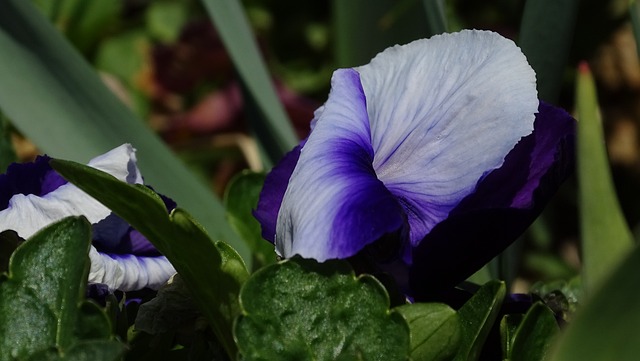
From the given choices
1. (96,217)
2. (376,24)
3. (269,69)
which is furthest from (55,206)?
(269,69)

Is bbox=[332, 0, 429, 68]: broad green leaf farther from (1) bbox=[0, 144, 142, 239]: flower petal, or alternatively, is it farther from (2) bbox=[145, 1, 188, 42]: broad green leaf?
(2) bbox=[145, 1, 188, 42]: broad green leaf

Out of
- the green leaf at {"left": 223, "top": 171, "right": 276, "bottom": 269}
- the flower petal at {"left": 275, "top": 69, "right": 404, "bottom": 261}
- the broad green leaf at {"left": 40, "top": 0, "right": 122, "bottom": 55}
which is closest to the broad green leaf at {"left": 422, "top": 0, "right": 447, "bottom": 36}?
the green leaf at {"left": 223, "top": 171, "right": 276, "bottom": 269}

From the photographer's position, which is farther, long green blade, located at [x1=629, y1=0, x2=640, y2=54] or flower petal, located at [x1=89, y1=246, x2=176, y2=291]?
long green blade, located at [x1=629, y1=0, x2=640, y2=54]

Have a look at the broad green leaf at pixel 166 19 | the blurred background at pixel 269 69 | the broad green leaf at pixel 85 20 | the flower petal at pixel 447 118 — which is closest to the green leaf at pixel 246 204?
the flower petal at pixel 447 118

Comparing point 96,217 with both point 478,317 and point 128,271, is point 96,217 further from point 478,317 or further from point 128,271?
point 478,317

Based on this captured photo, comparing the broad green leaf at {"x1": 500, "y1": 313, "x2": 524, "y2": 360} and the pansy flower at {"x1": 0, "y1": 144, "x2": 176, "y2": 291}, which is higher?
the pansy flower at {"x1": 0, "y1": 144, "x2": 176, "y2": 291}

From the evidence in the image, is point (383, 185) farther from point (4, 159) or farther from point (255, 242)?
point (4, 159)

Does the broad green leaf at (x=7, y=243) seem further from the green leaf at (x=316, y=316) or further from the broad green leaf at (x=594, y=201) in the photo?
the broad green leaf at (x=594, y=201)

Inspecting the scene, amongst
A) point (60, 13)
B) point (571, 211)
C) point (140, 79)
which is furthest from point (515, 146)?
point (571, 211)
